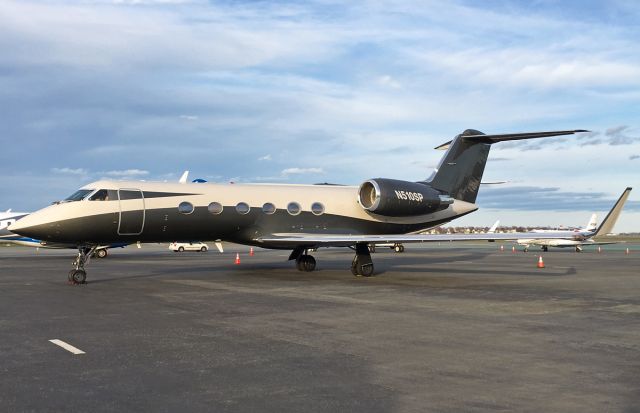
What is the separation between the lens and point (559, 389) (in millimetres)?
5492

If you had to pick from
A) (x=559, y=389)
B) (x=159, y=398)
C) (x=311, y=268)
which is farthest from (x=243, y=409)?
(x=311, y=268)

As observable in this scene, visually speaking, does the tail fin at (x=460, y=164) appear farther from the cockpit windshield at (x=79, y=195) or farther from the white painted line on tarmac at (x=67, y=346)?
the white painted line on tarmac at (x=67, y=346)

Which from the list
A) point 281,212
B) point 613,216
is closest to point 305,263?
point 281,212

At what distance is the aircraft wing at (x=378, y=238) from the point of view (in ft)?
51.4

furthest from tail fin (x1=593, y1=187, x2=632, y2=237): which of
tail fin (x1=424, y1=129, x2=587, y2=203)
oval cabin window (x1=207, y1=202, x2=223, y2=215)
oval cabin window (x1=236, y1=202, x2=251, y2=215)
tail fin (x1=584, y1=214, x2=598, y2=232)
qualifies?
tail fin (x1=584, y1=214, x2=598, y2=232)

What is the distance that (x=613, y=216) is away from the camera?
695 inches

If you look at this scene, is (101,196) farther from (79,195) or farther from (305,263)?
(305,263)

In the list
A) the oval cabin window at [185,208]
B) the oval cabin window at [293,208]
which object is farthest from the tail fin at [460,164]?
the oval cabin window at [185,208]

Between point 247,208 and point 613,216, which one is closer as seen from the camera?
point 613,216

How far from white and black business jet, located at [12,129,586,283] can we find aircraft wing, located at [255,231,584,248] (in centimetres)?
3

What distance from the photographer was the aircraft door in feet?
56.8

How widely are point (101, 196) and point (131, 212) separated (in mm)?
943

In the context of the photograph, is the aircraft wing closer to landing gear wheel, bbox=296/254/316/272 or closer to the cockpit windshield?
landing gear wheel, bbox=296/254/316/272

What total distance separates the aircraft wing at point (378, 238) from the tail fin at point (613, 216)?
26.9 inches
